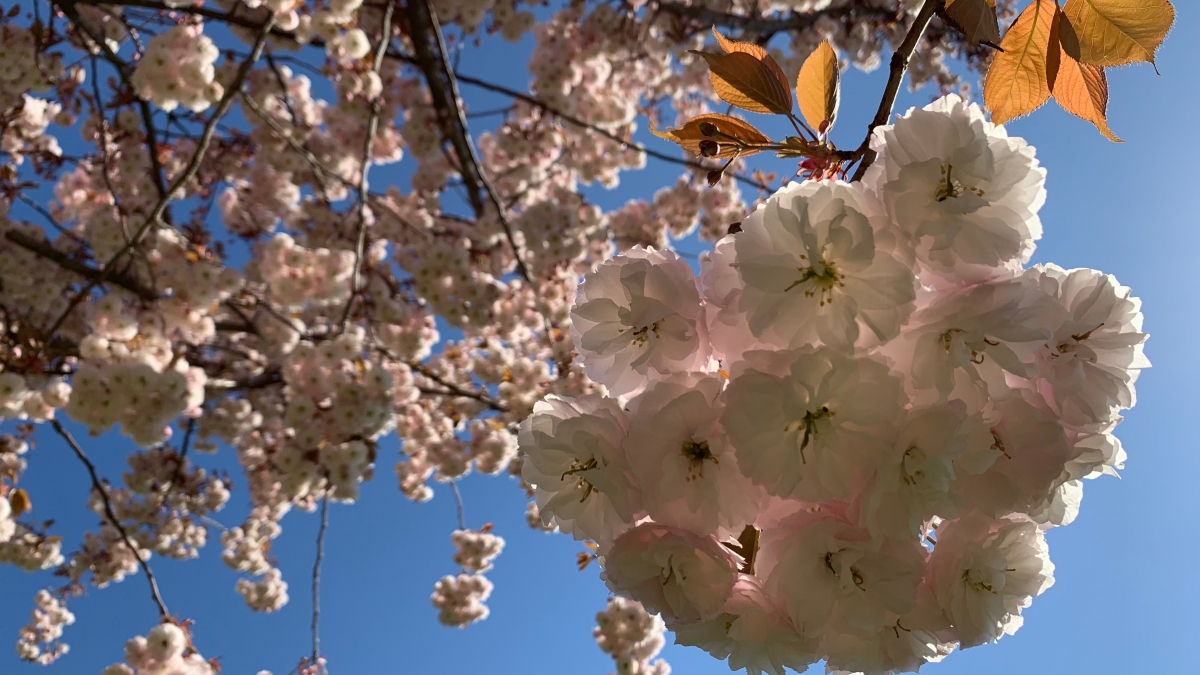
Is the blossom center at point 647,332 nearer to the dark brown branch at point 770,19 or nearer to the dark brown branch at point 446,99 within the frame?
the dark brown branch at point 446,99

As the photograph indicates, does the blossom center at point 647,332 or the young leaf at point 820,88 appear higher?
the young leaf at point 820,88

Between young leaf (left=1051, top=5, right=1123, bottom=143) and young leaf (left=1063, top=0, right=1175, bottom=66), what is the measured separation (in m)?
0.04

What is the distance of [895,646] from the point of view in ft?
2.22

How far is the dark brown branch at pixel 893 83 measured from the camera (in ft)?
2.28

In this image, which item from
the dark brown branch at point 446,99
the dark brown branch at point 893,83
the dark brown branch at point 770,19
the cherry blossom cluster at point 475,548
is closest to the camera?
the dark brown branch at point 893,83

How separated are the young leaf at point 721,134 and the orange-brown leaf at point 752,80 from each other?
3 centimetres

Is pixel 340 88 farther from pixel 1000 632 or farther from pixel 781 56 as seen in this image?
pixel 1000 632

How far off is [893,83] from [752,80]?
0.54 ft

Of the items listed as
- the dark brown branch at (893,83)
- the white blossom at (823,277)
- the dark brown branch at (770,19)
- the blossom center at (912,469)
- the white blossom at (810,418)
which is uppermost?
the dark brown branch at (770,19)

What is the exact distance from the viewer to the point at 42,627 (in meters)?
6.95

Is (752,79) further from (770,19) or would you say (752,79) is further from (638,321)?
(770,19)

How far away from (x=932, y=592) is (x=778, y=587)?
178mm

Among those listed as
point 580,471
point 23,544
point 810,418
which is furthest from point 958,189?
point 23,544

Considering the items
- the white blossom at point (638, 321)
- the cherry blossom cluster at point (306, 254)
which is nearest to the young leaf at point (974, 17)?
the white blossom at point (638, 321)
